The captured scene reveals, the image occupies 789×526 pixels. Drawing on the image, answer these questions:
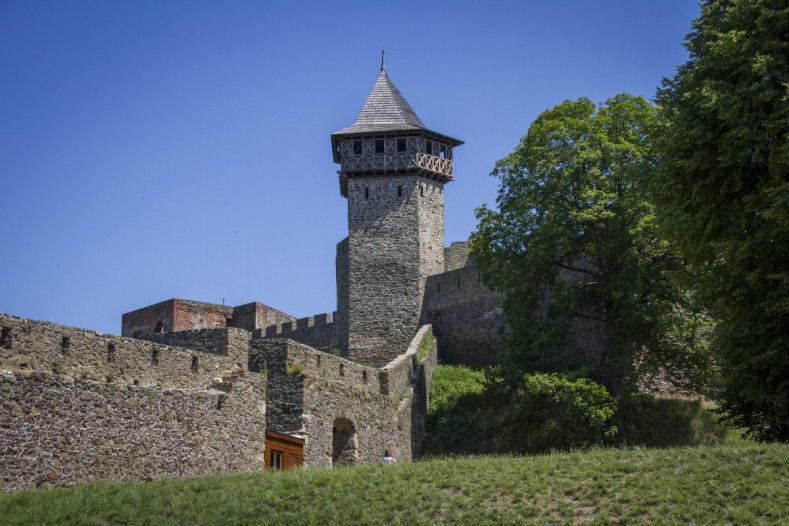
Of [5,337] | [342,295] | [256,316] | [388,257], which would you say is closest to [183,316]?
[256,316]

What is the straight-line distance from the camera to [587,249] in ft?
100

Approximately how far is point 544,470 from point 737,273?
5.06 meters

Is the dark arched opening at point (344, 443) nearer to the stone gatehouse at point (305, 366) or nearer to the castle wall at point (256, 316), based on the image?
the stone gatehouse at point (305, 366)

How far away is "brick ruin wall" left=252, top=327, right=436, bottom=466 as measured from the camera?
78.5ft

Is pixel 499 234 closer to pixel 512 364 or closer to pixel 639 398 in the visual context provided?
pixel 512 364

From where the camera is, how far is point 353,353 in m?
41.9

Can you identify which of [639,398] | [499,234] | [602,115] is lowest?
[639,398]

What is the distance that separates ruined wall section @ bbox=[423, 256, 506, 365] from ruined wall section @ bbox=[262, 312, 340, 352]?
3775 mm

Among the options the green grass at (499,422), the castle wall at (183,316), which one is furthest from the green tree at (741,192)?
the castle wall at (183,316)

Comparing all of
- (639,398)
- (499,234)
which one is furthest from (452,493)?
(499,234)

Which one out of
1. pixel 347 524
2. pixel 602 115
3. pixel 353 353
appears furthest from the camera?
pixel 353 353

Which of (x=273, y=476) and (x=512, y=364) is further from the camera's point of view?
(x=512, y=364)

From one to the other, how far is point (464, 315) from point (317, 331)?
6.45 m

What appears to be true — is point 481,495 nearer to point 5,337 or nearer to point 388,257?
point 5,337
